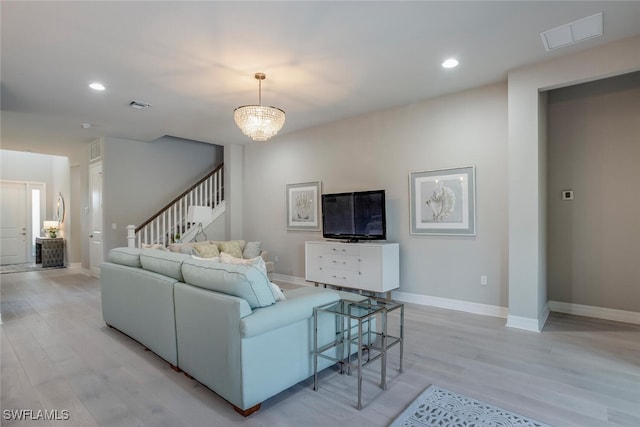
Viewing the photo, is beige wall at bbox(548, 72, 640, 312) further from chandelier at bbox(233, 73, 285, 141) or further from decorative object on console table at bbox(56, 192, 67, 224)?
decorative object on console table at bbox(56, 192, 67, 224)

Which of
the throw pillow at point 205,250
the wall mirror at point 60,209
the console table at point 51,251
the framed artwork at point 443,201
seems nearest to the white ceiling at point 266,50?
the framed artwork at point 443,201

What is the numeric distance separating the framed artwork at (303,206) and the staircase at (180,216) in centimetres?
191

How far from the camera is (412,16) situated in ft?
8.62

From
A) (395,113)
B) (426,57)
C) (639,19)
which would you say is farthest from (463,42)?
(395,113)

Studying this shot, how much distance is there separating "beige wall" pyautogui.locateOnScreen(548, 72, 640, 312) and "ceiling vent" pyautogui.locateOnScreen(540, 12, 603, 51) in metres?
1.36

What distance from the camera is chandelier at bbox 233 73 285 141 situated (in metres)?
3.49

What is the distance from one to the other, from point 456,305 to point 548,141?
2400 millimetres

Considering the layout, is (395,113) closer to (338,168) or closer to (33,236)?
(338,168)

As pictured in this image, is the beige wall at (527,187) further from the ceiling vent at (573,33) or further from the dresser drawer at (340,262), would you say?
the dresser drawer at (340,262)

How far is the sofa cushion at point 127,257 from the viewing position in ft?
10.9

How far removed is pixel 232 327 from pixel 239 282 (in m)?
0.27

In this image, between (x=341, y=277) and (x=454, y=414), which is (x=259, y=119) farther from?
(x=454, y=414)

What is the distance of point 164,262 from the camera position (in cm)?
288

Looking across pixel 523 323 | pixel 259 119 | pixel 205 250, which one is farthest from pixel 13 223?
pixel 523 323
